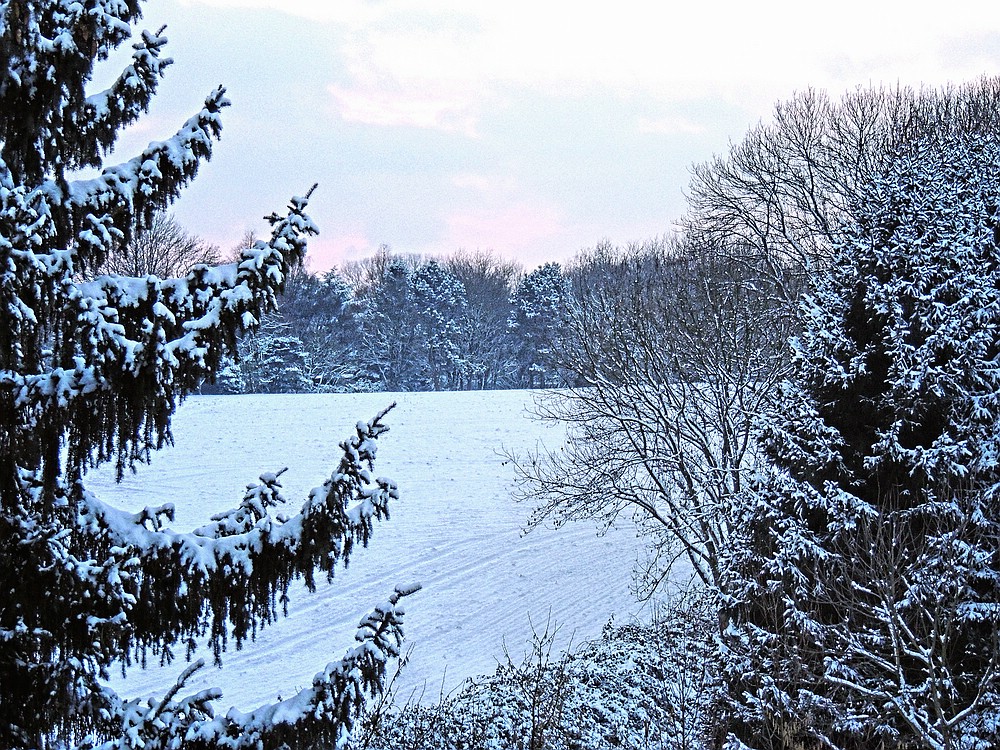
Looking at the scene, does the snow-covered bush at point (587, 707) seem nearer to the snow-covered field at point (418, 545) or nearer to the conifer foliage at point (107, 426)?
the snow-covered field at point (418, 545)

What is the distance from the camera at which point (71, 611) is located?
370cm

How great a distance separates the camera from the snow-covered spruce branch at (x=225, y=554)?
379cm

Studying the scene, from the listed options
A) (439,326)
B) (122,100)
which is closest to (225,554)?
(122,100)

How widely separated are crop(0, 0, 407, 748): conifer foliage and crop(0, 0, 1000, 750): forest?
0.05 ft

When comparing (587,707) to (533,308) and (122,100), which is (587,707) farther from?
(533,308)

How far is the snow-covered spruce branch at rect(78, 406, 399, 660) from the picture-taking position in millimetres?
3795

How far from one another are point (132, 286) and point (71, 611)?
158cm

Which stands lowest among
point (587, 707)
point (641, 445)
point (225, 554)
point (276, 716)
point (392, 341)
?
point (587, 707)

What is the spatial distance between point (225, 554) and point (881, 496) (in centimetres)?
719

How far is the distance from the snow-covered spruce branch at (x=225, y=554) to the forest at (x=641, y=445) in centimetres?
2

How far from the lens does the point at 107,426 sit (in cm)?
366

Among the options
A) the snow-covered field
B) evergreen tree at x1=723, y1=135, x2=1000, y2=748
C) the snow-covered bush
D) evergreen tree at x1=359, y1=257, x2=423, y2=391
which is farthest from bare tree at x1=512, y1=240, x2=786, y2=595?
evergreen tree at x1=359, y1=257, x2=423, y2=391

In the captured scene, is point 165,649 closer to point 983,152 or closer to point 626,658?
point 626,658

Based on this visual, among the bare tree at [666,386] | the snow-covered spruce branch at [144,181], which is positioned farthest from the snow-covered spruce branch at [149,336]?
the bare tree at [666,386]
